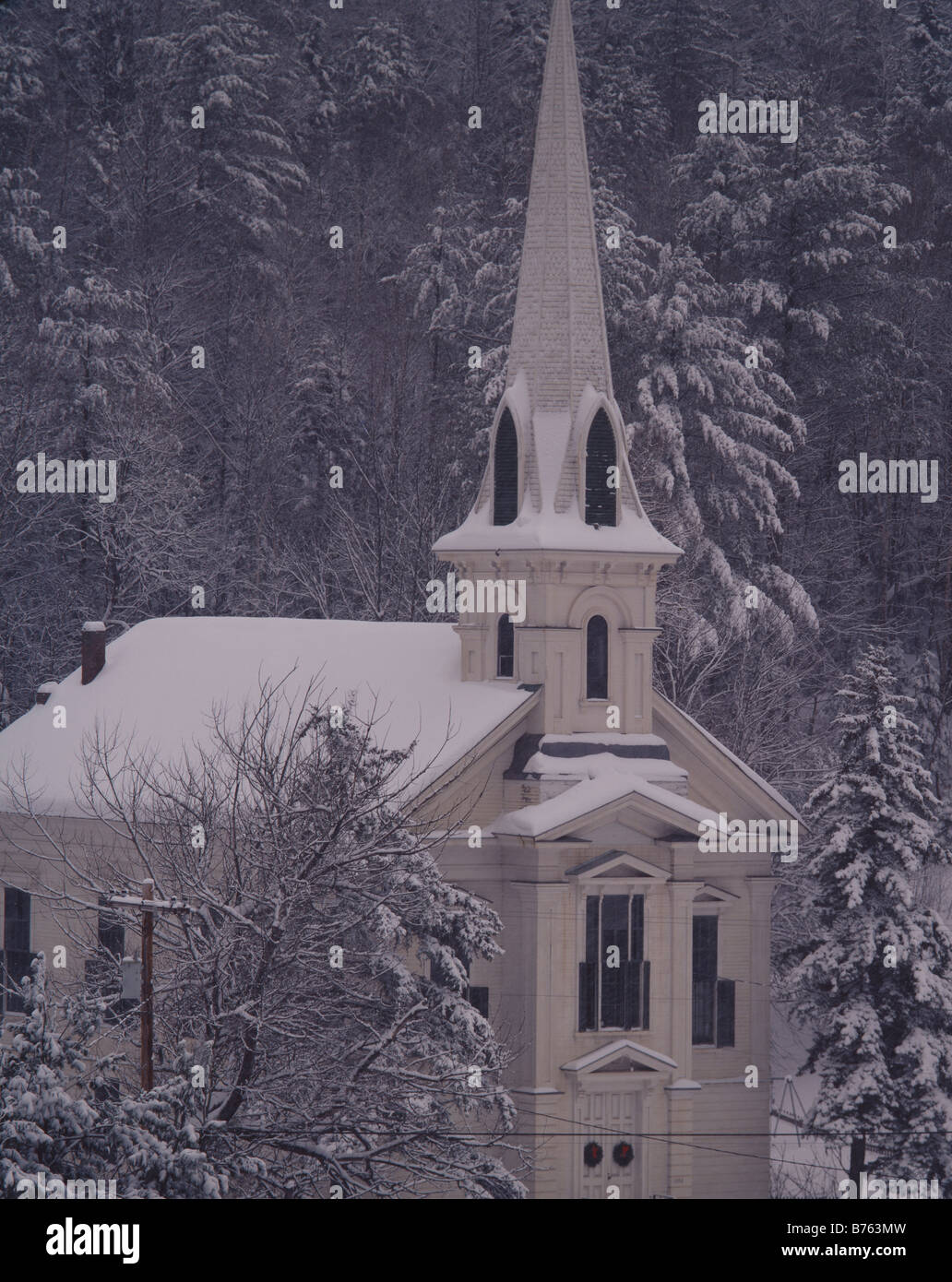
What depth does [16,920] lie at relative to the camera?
43.8 m

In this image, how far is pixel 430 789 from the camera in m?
39.4

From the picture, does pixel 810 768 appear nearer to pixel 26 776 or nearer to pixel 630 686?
pixel 630 686

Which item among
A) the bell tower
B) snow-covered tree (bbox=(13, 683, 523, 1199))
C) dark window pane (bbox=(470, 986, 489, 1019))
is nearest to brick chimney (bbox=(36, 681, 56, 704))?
the bell tower

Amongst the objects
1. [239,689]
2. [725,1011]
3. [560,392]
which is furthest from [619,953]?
[560,392]

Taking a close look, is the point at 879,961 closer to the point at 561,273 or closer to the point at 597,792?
the point at 597,792

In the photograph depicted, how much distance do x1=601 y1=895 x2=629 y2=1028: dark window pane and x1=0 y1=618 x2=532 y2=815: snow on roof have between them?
3669 mm

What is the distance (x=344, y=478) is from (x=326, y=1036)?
125 ft

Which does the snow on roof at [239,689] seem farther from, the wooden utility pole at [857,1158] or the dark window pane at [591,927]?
the wooden utility pole at [857,1158]

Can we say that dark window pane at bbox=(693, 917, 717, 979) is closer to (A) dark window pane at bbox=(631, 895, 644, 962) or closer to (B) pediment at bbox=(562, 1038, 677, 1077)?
(A) dark window pane at bbox=(631, 895, 644, 962)

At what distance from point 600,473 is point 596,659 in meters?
3.35

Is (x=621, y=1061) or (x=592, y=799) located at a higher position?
(x=592, y=799)

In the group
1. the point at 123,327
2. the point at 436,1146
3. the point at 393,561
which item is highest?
the point at 123,327

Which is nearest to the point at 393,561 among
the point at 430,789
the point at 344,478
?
the point at 344,478

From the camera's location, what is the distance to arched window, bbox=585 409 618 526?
42.3 m
